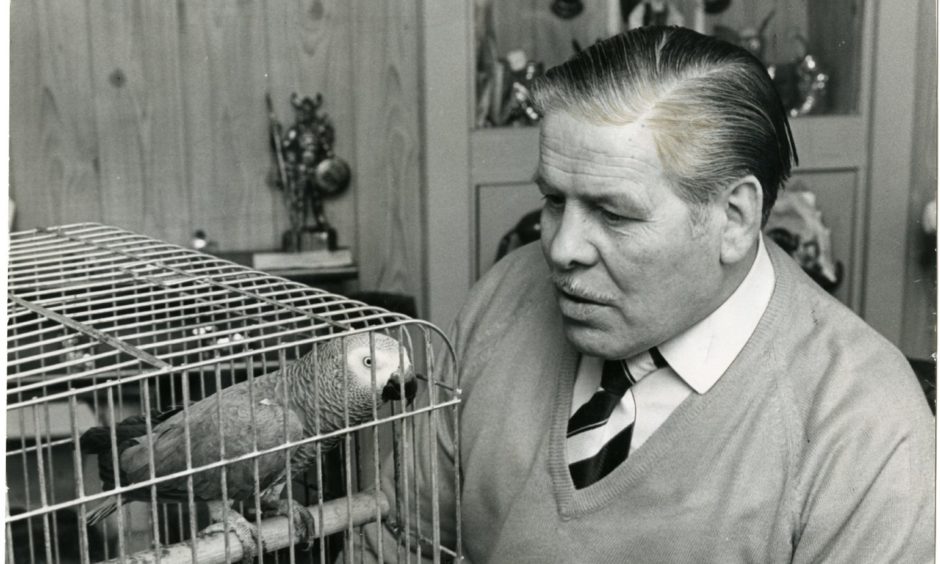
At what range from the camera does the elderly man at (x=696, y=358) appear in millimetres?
945

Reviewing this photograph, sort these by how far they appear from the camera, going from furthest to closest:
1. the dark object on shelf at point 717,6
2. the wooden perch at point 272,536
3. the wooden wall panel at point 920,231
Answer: the dark object on shelf at point 717,6, the wooden wall panel at point 920,231, the wooden perch at point 272,536

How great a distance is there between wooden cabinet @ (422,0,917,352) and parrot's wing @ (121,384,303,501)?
1351mm

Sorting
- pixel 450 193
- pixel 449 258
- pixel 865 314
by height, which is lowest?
pixel 865 314

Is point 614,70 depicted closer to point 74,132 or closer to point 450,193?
point 450,193

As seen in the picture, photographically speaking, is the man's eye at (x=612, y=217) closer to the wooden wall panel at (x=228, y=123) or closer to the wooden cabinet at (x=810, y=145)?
the wooden cabinet at (x=810, y=145)

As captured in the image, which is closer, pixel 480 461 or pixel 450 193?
pixel 480 461

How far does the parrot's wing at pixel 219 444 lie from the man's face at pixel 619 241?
0.31 metres

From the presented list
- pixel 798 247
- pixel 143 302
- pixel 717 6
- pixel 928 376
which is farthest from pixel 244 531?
pixel 717 6

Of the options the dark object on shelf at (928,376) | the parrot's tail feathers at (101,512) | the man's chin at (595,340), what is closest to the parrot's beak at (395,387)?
the man's chin at (595,340)

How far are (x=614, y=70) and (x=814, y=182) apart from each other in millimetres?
1583

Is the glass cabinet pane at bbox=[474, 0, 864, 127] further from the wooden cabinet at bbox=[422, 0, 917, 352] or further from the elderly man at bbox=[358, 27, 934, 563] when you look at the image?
the elderly man at bbox=[358, 27, 934, 563]

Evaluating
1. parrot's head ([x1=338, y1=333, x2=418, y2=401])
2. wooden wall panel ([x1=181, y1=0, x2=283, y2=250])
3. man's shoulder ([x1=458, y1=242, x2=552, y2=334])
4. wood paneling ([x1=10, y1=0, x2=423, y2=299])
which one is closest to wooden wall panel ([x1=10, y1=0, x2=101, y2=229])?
wood paneling ([x1=10, y1=0, x2=423, y2=299])

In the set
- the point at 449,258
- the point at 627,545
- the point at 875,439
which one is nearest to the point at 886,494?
the point at 875,439

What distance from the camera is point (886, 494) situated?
922mm
